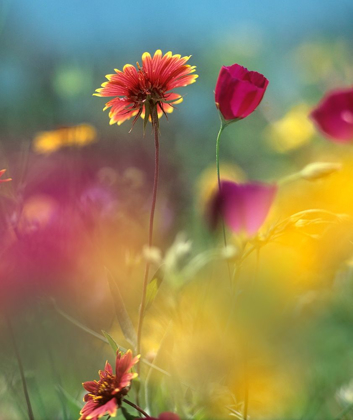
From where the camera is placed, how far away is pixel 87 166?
401 millimetres

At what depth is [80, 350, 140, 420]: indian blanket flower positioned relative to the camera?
17 cm

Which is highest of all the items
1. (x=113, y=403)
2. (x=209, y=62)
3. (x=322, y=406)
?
(x=209, y=62)

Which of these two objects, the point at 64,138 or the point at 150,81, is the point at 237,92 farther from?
the point at 64,138

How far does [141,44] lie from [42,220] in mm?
542

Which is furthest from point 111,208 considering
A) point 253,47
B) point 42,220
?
point 253,47

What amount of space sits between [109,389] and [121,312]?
3 cm

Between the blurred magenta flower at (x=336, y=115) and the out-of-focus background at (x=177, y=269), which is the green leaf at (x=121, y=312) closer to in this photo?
the out-of-focus background at (x=177, y=269)

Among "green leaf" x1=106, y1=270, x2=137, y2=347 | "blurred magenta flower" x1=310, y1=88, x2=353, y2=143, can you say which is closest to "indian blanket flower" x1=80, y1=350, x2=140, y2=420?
"green leaf" x1=106, y1=270, x2=137, y2=347

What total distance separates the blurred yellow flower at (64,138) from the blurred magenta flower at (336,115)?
15 cm

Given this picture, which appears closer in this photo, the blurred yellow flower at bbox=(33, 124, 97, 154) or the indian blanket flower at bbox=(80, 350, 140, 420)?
the indian blanket flower at bbox=(80, 350, 140, 420)

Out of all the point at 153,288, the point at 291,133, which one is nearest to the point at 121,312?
the point at 153,288

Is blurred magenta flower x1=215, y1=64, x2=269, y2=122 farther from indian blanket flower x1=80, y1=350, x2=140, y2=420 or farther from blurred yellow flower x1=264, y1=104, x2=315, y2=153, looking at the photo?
blurred yellow flower x1=264, y1=104, x2=315, y2=153

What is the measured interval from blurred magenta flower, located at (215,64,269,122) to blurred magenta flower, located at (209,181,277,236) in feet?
0.09

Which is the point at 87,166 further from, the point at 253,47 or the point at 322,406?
the point at 253,47
